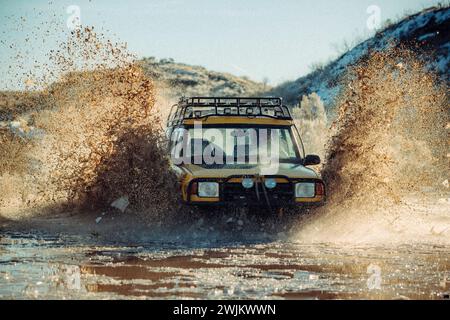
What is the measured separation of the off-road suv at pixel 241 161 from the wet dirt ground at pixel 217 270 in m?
0.61

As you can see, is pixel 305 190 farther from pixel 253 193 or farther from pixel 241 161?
pixel 241 161

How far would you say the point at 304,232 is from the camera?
11.4 m

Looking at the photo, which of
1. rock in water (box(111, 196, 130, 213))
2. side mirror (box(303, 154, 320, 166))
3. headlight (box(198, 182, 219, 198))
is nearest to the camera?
headlight (box(198, 182, 219, 198))

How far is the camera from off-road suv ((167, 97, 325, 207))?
1091 cm

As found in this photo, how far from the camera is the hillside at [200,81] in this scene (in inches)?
2643

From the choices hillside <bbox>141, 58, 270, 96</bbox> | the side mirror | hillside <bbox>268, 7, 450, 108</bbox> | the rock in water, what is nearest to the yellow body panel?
the side mirror

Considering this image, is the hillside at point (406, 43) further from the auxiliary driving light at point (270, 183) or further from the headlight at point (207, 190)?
the headlight at point (207, 190)

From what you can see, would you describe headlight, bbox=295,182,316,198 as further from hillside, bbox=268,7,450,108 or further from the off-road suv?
hillside, bbox=268,7,450,108

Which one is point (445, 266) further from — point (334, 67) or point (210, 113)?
point (334, 67)

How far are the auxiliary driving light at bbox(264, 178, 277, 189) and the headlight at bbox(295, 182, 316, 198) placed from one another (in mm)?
290

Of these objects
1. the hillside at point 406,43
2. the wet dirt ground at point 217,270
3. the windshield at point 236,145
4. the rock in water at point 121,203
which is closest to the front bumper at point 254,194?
the wet dirt ground at point 217,270

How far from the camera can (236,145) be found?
12.1 metres

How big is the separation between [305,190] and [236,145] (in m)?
1.48
